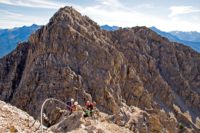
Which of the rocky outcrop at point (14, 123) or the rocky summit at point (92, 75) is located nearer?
the rocky outcrop at point (14, 123)

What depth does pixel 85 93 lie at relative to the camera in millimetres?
105812

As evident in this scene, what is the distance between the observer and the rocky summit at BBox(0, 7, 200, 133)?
107 metres

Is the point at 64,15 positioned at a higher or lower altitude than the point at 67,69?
higher

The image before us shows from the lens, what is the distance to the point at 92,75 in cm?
11338

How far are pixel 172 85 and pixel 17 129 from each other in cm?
15106

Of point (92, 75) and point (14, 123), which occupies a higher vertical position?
point (14, 123)

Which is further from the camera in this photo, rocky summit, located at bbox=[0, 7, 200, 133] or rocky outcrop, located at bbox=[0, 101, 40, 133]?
rocky summit, located at bbox=[0, 7, 200, 133]

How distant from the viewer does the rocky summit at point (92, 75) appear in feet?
350

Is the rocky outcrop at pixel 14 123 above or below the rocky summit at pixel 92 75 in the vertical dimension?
above

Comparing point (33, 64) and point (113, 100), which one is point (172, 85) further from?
point (33, 64)

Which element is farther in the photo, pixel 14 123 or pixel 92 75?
pixel 92 75

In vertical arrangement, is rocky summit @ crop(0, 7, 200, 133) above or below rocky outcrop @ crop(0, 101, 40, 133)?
below

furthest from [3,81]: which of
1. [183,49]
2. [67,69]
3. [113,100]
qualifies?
[183,49]

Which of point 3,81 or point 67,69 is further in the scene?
point 3,81
